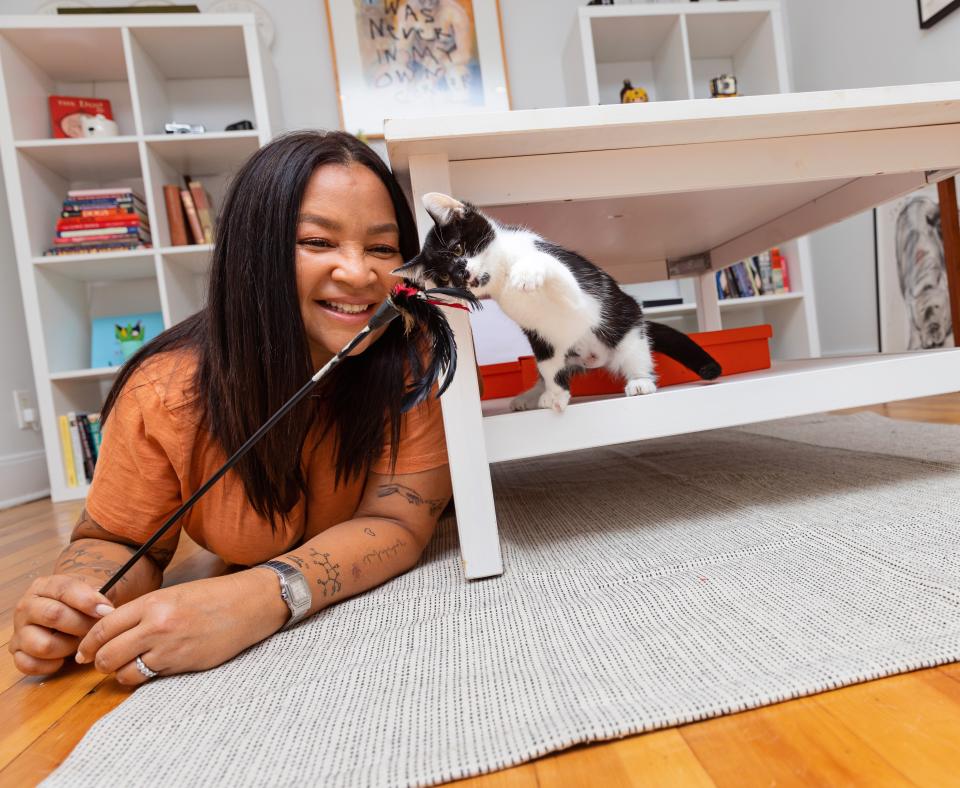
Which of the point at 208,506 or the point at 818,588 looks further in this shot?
the point at 208,506

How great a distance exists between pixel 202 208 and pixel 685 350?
205 centimetres

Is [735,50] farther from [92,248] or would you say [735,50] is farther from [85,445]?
[85,445]

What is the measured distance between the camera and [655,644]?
1.67 ft

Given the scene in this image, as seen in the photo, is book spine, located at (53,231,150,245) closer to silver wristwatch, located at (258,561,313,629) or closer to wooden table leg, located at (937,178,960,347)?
silver wristwatch, located at (258,561,313,629)

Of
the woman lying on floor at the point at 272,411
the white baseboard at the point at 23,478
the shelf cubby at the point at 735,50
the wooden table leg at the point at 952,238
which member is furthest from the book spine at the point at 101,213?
the wooden table leg at the point at 952,238

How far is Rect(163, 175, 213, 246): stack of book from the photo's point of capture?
226 centimetres

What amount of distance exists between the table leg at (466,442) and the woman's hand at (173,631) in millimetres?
271

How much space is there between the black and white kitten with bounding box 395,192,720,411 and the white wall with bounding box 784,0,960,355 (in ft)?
7.05

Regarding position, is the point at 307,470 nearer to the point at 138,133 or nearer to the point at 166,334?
the point at 166,334

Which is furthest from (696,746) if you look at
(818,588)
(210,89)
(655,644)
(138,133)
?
(210,89)

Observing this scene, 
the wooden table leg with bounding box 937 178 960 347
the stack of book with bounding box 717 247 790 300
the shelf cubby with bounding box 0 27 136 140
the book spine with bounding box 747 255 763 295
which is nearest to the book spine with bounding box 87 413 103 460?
the shelf cubby with bounding box 0 27 136 140

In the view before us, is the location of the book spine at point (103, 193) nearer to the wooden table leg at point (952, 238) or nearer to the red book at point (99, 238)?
the red book at point (99, 238)

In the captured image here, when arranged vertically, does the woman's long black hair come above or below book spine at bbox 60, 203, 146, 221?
below

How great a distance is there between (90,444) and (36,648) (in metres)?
1.93
